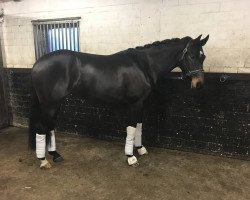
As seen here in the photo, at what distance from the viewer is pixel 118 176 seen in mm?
3246

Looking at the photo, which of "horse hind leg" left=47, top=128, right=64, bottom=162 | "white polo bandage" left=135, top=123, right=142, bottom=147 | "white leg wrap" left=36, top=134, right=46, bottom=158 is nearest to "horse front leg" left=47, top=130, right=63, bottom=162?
"horse hind leg" left=47, top=128, right=64, bottom=162

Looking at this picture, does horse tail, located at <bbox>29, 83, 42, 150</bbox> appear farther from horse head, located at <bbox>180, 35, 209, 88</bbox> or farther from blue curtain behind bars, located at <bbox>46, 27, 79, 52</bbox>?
horse head, located at <bbox>180, 35, 209, 88</bbox>

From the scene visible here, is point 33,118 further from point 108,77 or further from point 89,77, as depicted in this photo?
point 108,77

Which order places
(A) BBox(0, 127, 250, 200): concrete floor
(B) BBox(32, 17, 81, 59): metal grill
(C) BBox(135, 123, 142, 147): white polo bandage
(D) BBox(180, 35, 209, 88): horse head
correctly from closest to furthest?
1. (A) BBox(0, 127, 250, 200): concrete floor
2. (D) BBox(180, 35, 209, 88): horse head
3. (C) BBox(135, 123, 142, 147): white polo bandage
4. (B) BBox(32, 17, 81, 59): metal grill

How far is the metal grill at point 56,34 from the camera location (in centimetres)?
443

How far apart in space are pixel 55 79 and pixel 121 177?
4.91ft

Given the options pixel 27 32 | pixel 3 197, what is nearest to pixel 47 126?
pixel 3 197

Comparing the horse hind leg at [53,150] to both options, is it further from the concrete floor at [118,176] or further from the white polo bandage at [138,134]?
the white polo bandage at [138,134]

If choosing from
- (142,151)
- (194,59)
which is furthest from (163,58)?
(142,151)

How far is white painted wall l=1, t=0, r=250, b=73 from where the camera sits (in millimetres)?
3422

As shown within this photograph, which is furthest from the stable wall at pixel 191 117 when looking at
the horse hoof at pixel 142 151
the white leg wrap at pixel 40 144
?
the white leg wrap at pixel 40 144

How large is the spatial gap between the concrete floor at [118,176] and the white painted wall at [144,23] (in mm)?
1397

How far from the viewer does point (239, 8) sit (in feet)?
10.9

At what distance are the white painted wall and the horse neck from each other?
45 centimetres
